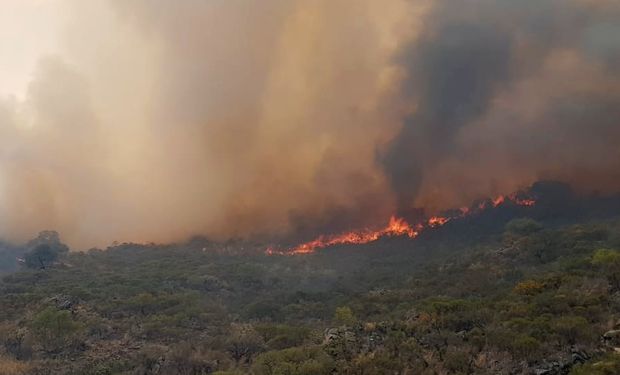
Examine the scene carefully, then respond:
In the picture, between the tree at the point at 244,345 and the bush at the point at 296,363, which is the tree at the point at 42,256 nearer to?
the tree at the point at 244,345

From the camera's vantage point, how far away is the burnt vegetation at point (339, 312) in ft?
96.1

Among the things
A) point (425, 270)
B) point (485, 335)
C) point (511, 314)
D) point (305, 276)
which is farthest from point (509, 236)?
point (485, 335)

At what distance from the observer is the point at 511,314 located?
37375 millimetres

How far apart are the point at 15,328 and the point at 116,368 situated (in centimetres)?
2410

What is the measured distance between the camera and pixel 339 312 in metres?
55.5

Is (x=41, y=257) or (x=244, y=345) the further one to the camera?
(x=41, y=257)

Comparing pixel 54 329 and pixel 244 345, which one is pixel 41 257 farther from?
pixel 244 345

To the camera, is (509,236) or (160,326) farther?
(509,236)

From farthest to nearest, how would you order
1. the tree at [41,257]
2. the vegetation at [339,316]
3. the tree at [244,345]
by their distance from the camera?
1. the tree at [41,257]
2. the tree at [244,345]
3. the vegetation at [339,316]

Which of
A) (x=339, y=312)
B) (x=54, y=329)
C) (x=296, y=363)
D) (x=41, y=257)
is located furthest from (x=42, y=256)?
(x=296, y=363)

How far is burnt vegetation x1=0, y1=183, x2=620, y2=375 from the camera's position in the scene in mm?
29297

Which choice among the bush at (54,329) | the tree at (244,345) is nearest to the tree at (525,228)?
the tree at (244,345)

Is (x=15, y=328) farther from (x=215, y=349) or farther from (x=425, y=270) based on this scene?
(x=425, y=270)

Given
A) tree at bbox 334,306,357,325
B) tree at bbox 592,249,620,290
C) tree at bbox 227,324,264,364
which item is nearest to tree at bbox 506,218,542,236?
tree at bbox 592,249,620,290
